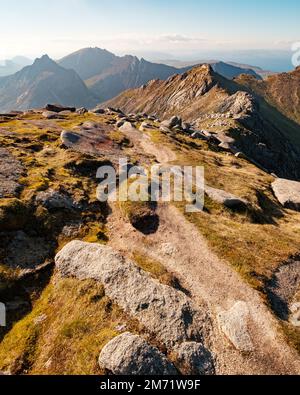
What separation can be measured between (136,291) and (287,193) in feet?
149

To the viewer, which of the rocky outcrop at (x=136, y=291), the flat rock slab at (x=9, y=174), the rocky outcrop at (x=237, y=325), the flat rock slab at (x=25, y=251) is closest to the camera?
the rocky outcrop at (x=237, y=325)

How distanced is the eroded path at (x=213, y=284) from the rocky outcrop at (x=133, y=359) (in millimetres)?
4863

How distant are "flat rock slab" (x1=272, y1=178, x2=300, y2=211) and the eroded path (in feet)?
88.9

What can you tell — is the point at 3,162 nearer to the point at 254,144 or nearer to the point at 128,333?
the point at 128,333

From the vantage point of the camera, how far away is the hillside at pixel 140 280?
28094 mm

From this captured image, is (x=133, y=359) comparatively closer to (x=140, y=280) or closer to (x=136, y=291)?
(x=136, y=291)

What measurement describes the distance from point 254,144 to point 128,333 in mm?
141651

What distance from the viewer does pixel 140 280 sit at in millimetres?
34844

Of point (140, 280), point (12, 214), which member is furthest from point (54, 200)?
point (140, 280)

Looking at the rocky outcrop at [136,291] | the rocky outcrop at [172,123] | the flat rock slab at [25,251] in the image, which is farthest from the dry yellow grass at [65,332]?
the rocky outcrop at [172,123]

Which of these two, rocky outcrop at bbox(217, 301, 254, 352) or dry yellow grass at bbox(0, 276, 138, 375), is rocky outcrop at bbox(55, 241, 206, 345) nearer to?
dry yellow grass at bbox(0, 276, 138, 375)
